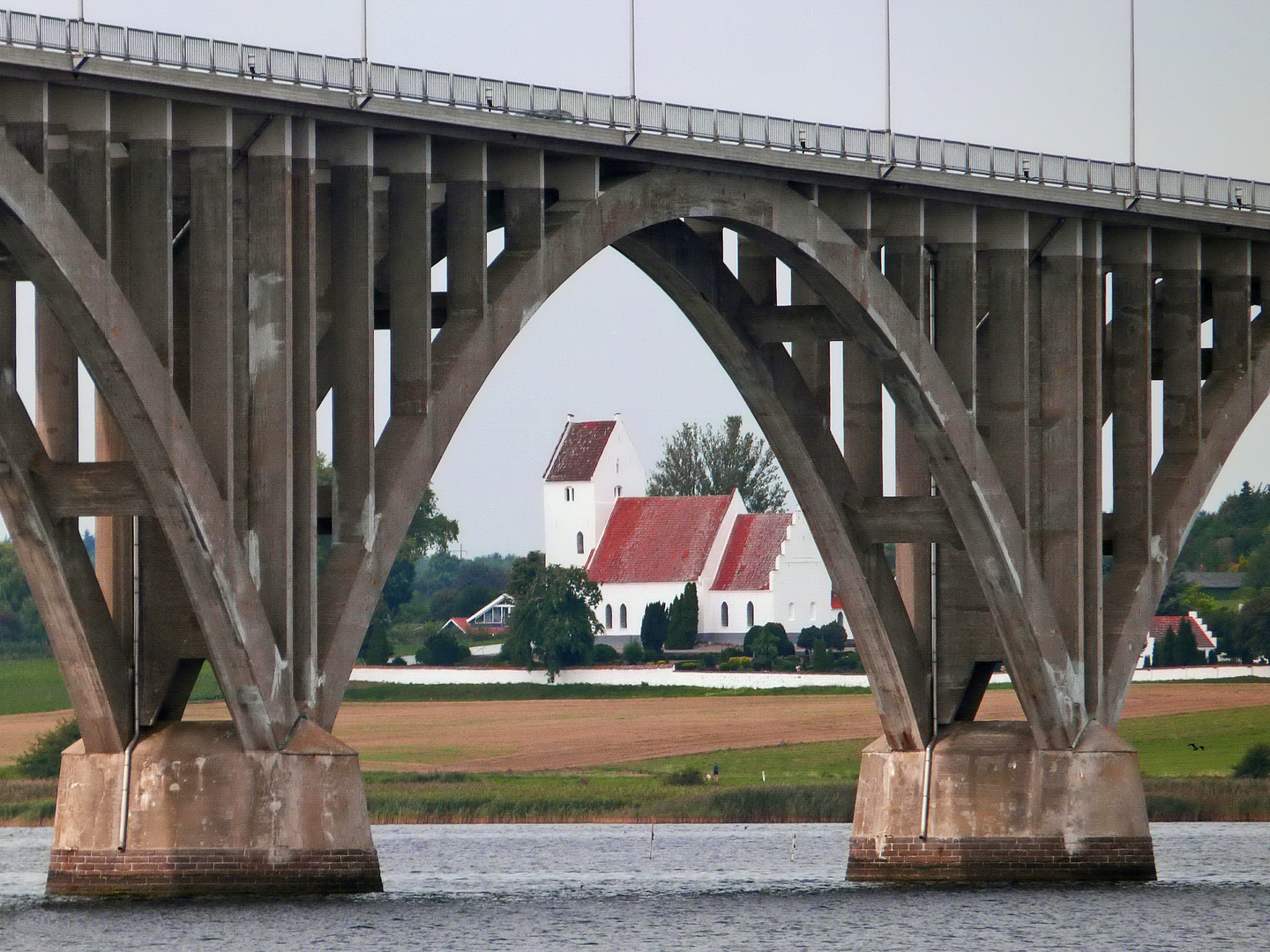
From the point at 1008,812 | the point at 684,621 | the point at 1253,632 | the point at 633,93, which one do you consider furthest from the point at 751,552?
the point at 633,93

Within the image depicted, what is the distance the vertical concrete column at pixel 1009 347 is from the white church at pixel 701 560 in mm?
93807

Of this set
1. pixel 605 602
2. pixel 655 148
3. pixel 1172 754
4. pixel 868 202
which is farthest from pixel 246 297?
pixel 605 602

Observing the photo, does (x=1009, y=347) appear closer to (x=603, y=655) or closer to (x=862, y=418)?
(x=862, y=418)

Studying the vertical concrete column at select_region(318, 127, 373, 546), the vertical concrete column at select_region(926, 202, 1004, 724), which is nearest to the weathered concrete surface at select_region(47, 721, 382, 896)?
the vertical concrete column at select_region(318, 127, 373, 546)

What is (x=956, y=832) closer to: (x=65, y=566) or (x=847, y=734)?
(x=65, y=566)

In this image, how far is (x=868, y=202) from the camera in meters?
50.1

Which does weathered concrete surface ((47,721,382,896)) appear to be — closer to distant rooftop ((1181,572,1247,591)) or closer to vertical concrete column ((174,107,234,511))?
vertical concrete column ((174,107,234,511))

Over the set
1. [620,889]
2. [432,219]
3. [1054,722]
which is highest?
[432,219]

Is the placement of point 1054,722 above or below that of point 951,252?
below

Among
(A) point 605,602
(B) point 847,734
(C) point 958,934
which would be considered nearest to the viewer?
(C) point 958,934

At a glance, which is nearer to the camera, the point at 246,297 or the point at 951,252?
the point at 246,297

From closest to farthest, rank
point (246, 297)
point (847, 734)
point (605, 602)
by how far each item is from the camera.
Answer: point (246, 297) < point (847, 734) < point (605, 602)

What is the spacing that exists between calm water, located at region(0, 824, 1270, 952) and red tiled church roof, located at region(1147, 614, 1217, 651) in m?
76.5

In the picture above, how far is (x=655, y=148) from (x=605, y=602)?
4305 inches
